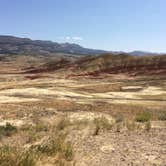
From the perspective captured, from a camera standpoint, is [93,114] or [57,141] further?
[93,114]

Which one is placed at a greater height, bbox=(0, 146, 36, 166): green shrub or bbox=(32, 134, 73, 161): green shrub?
bbox=(0, 146, 36, 166): green shrub

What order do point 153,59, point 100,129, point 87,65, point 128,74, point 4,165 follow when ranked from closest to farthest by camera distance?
point 4,165
point 100,129
point 128,74
point 153,59
point 87,65

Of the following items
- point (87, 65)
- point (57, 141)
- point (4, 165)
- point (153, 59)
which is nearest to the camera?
point (4, 165)

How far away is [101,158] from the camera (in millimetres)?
9750

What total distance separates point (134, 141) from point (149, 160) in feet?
7.83

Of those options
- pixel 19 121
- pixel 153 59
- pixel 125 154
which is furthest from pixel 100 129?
pixel 153 59

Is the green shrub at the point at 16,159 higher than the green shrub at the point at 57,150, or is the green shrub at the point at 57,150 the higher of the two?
the green shrub at the point at 16,159

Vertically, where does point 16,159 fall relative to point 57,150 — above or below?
above

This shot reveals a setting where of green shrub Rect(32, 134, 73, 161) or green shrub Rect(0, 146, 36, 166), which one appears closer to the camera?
green shrub Rect(0, 146, 36, 166)

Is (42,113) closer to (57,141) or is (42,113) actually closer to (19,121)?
(19,121)

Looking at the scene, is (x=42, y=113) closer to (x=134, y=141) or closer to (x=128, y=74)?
(x=134, y=141)

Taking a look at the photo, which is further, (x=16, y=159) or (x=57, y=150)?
(x=57, y=150)

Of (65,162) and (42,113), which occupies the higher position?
(65,162)

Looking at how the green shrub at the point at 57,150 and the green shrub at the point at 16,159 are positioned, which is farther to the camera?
the green shrub at the point at 57,150
